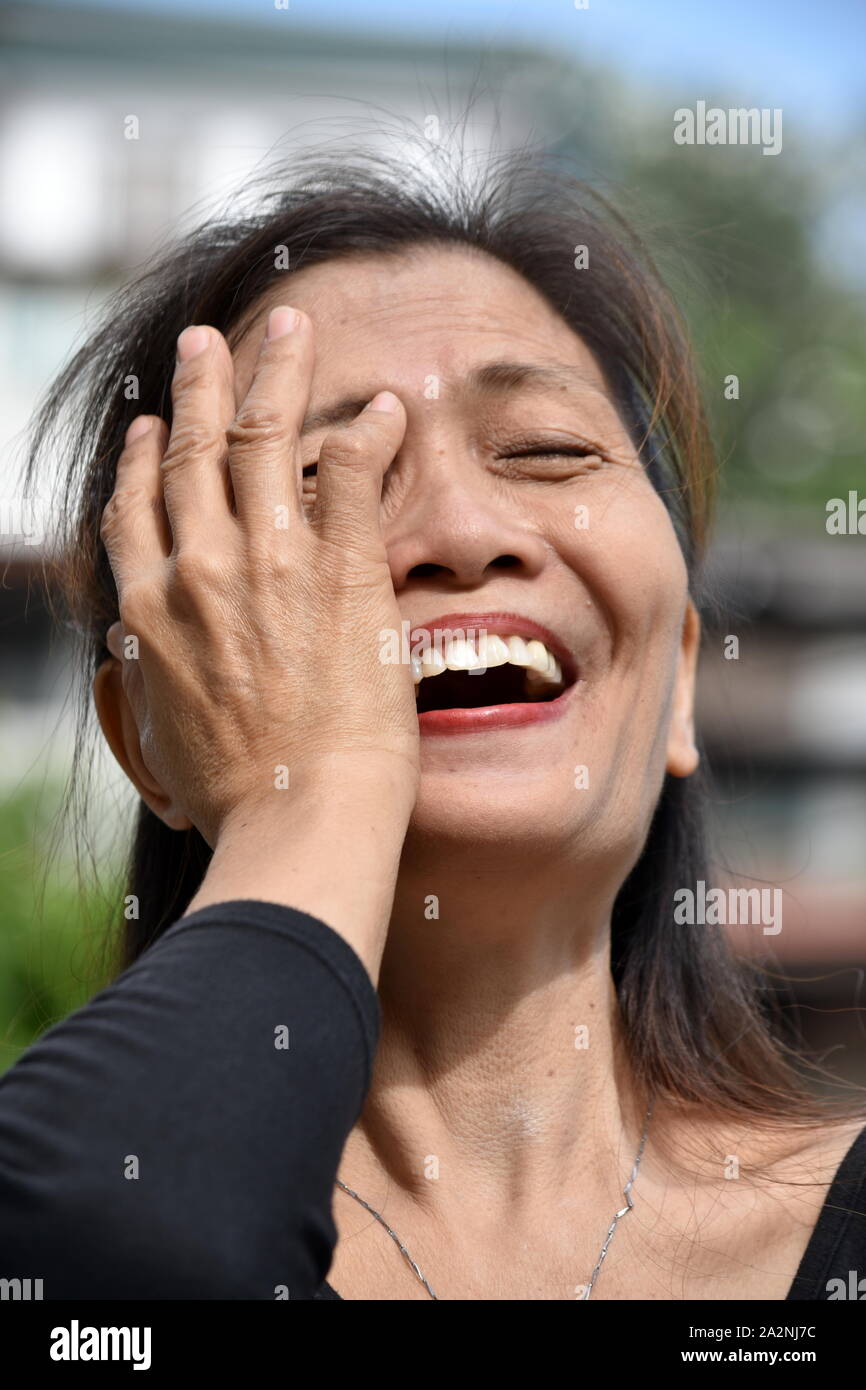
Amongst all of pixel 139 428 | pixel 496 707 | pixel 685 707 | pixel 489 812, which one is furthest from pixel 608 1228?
pixel 139 428

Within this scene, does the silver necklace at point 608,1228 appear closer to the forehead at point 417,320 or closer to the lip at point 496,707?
the lip at point 496,707

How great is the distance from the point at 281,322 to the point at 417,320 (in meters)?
0.25

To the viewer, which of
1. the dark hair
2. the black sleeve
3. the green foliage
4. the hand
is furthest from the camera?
the green foliage

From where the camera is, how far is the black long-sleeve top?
1.46 metres

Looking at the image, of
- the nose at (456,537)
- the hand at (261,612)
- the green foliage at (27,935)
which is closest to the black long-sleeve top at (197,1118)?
the hand at (261,612)

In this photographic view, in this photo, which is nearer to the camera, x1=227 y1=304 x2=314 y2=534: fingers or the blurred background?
x1=227 y1=304 x2=314 y2=534: fingers

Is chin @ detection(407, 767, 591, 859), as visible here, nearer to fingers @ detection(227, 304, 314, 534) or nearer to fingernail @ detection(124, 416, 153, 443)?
fingers @ detection(227, 304, 314, 534)

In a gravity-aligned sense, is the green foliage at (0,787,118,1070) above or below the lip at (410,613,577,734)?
below

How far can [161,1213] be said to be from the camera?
1.47m

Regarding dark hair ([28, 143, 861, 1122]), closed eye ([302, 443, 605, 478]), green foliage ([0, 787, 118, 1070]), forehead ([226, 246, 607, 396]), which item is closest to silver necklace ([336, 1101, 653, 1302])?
dark hair ([28, 143, 861, 1122])

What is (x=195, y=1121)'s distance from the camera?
151cm

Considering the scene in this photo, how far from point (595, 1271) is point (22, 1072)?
1057 mm

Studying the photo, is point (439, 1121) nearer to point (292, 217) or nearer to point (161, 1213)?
point (161, 1213)

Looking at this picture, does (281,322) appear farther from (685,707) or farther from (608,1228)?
(608,1228)
